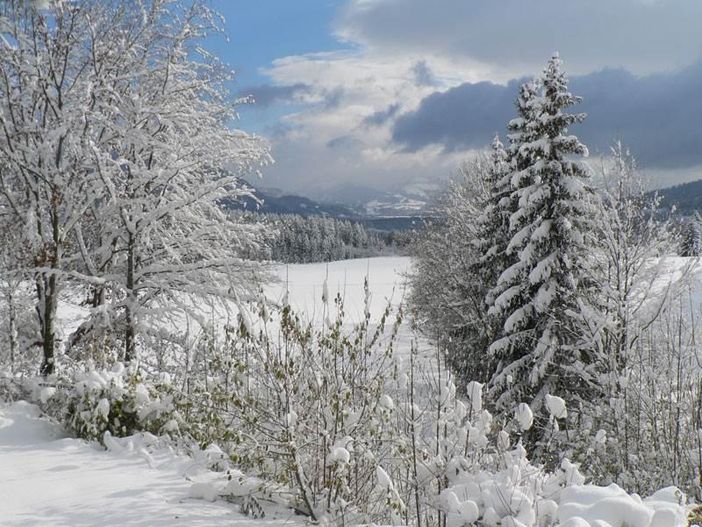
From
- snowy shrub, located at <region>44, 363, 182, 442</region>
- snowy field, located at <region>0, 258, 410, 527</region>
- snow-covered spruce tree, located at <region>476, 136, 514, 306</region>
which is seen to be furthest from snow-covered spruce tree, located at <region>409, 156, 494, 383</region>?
snowy field, located at <region>0, 258, 410, 527</region>

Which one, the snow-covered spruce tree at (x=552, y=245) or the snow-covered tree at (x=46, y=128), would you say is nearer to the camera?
the snow-covered tree at (x=46, y=128)

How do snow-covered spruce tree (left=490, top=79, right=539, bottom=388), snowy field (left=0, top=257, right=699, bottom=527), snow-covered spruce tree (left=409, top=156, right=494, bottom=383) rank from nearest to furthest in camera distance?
1. snowy field (left=0, top=257, right=699, bottom=527)
2. snow-covered spruce tree (left=490, top=79, right=539, bottom=388)
3. snow-covered spruce tree (left=409, top=156, right=494, bottom=383)

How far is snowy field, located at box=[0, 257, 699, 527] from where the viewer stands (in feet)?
10.4

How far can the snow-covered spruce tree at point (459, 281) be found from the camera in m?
20.7

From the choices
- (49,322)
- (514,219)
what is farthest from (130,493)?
(514,219)

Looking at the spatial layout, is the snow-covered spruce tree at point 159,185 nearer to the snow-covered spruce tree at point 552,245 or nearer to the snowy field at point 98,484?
the snowy field at point 98,484

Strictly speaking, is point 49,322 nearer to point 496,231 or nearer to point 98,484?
point 98,484

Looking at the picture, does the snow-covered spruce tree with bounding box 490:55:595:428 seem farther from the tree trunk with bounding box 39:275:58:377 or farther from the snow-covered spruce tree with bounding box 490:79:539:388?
the tree trunk with bounding box 39:275:58:377

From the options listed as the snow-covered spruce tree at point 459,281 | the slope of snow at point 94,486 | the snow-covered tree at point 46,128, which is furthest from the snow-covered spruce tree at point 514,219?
the slope of snow at point 94,486

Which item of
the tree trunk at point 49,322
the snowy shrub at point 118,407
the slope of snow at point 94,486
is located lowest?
the slope of snow at point 94,486

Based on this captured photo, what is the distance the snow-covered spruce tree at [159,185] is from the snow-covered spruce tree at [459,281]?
30.0 ft

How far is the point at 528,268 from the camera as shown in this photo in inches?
606

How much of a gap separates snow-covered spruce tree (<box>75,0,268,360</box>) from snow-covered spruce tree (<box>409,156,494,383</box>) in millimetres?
9147

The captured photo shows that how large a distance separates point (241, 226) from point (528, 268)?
27.1 ft
